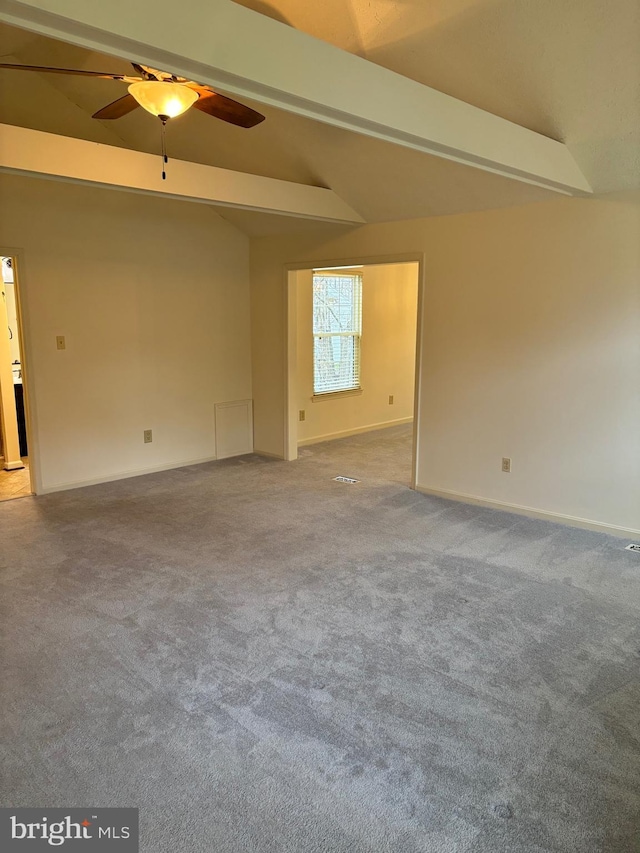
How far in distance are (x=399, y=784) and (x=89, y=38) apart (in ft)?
8.13

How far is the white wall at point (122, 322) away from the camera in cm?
468

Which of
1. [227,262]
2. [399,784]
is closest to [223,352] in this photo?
[227,262]

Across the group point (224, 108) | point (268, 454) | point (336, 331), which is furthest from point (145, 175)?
point (336, 331)

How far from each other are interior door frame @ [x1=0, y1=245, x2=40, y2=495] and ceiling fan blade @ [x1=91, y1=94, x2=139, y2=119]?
197cm

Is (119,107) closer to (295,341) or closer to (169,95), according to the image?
(169,95)

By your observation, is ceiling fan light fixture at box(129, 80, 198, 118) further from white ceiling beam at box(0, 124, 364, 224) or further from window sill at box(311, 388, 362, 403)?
window sill at box(311, 388, 362, 403)

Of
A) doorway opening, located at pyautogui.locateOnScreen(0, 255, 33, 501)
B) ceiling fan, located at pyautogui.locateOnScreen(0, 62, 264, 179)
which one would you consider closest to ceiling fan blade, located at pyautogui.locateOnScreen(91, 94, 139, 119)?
→ ceiling fan, located at pyautogui.locateOnScreen(0, 62, 264, 179)

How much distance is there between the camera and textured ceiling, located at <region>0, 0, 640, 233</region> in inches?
107

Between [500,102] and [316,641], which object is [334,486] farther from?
[500,102]

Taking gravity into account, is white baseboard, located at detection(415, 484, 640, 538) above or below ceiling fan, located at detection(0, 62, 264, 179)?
below

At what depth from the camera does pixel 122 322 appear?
17.0 feet

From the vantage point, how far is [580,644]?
267cm

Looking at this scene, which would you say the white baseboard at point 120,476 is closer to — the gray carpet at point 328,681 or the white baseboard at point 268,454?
the white baseboard at point 268,454

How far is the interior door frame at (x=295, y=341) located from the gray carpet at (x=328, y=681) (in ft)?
3.64
